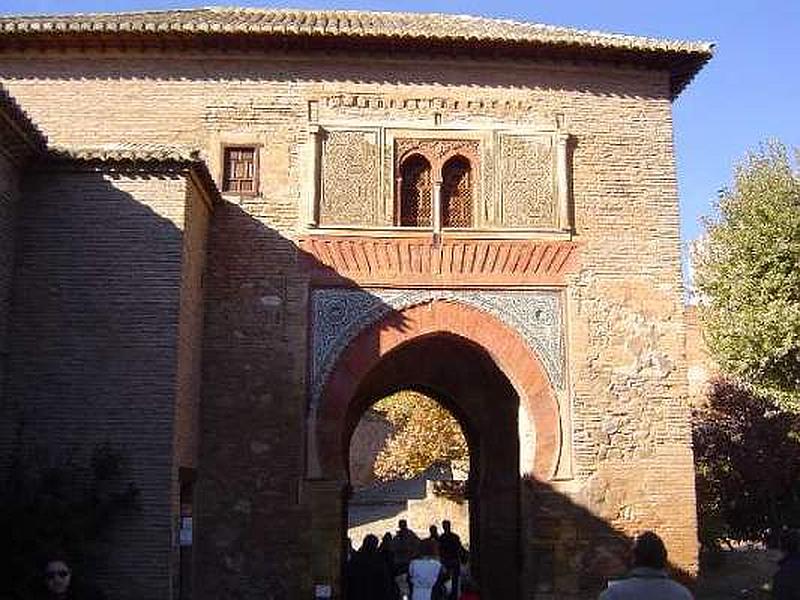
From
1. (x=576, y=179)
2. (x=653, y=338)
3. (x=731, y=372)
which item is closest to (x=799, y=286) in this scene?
(x=731, y=372)

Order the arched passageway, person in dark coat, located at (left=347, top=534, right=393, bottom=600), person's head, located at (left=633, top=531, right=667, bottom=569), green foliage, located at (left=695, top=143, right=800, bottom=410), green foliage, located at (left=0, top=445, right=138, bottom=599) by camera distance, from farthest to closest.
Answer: green foliage, located at (left=695, top=143, right=800, bottom=410)
the arched passageway
person in dark coat, located at (left=347, top=534, right=393, bottom=600)
green foliage, located at (left=0, top=445, right=138, bottom=599)
person's head, located at (left=633, top=531, right=667, bottom=569)

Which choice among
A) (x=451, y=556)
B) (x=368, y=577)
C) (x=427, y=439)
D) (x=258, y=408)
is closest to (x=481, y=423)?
(x=451, y=556)

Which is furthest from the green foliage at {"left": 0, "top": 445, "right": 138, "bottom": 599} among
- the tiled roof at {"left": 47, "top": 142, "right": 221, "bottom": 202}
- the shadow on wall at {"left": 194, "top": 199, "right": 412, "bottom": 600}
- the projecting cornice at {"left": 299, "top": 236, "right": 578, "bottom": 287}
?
the projecting cornice at {"left": 299, "top": 236, "right": 578, "bottom": 287}

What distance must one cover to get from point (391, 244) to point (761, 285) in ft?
16.9

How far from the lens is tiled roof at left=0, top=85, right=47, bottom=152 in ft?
26.9

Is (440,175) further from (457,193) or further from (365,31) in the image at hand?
(365,31)

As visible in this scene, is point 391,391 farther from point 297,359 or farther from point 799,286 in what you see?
point 799,286

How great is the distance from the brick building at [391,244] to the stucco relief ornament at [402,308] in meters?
0.02

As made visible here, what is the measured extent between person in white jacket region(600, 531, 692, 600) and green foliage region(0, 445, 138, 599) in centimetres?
521

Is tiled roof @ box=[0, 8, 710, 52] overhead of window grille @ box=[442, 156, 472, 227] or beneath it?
overhead

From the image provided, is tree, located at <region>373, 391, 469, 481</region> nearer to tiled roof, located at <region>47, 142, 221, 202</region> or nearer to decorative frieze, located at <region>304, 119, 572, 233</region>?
decorative frieze, located at <region>304, 119, 572, 233</region>

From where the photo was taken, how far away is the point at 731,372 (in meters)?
13.3

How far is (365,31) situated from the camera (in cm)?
1124

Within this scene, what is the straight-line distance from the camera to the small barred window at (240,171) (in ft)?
36.9
